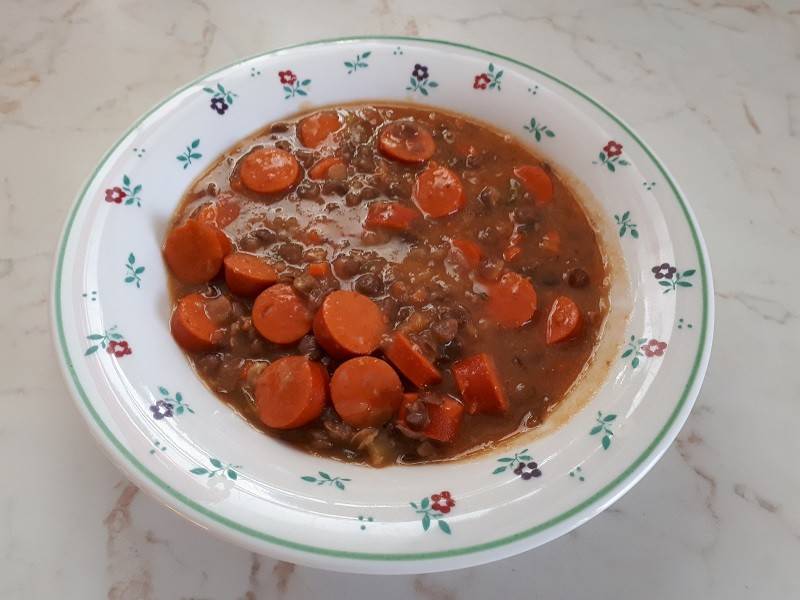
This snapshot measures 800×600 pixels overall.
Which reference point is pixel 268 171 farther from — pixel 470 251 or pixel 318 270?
pixel 470 251

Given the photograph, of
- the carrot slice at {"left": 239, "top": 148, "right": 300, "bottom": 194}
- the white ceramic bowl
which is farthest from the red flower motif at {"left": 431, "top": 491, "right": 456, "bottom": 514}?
the carrot slice at {"left": 239, "top": 148, "right": 300, "bottom": 194}

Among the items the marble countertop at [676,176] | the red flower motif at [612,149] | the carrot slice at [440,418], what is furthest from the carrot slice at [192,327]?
the red flower motif at [612,149]

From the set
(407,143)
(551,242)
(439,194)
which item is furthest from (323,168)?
(551,242)

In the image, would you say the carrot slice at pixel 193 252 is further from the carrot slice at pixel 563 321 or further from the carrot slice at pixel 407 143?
the carrot slice at pixel 563 321

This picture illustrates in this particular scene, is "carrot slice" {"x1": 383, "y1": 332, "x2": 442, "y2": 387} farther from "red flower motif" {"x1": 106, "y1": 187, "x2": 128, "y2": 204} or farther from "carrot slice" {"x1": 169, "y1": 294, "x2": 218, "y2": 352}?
"red flower motif" {"x1": 106, "y1": 187, "x2": 128, "y2": 204}

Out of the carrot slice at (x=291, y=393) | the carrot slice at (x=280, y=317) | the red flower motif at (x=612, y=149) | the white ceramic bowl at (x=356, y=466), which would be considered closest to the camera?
the white ceramic bowl at (x=356, y=466)

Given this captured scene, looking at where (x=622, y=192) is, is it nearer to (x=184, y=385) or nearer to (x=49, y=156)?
(x=184, y=385)
